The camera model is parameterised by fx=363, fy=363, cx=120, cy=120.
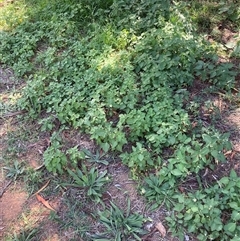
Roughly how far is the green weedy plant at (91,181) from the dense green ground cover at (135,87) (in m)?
0.11

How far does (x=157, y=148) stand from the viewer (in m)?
2.53

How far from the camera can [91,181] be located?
2451 mm

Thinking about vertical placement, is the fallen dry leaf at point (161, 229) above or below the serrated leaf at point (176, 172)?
below

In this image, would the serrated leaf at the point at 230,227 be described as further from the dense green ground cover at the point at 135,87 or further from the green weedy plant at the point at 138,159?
the green weedy plant at the point at 138,159

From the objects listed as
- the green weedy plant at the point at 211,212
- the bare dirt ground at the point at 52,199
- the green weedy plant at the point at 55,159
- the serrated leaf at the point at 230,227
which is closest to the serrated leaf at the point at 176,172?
the green weedy plant at the point at 211,212

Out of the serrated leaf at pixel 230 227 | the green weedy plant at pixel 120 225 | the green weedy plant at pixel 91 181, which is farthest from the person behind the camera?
the green weedy plant at pixel 91 181

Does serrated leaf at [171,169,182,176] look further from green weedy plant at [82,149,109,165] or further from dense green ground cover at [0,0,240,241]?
green weedy plant at [82,149,109,165]

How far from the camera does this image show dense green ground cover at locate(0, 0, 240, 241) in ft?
7.59

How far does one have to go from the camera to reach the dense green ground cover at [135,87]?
2314mm

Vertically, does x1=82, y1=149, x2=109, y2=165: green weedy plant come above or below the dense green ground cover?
below

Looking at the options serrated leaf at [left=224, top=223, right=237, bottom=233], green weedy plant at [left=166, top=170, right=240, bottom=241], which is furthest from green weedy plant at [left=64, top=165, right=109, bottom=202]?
serrated leaf at [left=224, top=223, right=237, bottom=233]

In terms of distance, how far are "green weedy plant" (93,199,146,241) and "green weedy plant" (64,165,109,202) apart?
0.14m

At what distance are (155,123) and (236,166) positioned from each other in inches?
24.8

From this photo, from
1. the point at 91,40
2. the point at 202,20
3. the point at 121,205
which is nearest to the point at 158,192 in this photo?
the point at 121,205
